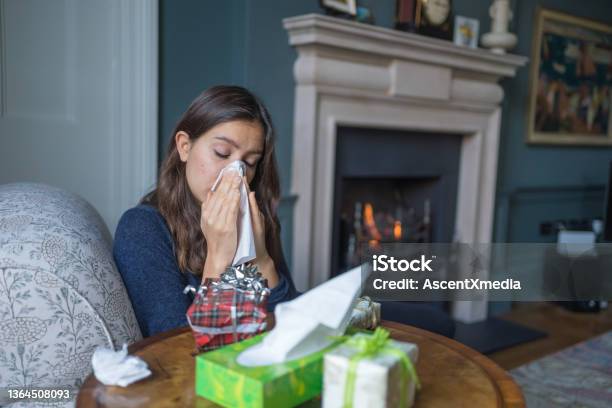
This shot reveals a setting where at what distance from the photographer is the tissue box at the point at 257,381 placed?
2.18 ft

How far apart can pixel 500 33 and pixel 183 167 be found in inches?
83.7

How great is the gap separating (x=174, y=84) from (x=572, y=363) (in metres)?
2.17

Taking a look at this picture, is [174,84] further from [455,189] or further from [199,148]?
[455,189]

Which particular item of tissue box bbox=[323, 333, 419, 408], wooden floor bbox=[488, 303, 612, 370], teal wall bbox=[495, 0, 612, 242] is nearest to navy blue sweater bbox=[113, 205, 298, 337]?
tissue box bbox=[323, 333, 419, 408]

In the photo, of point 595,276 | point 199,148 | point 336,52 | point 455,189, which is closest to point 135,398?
point 199,148

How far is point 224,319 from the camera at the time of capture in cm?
83

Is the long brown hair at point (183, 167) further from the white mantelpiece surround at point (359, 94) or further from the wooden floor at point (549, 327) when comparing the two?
the wooden floor at point (549, 327)

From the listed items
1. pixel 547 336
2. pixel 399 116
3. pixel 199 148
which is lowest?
pixel 547 336

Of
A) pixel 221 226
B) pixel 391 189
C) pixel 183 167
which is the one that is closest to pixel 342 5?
pixel 391 189

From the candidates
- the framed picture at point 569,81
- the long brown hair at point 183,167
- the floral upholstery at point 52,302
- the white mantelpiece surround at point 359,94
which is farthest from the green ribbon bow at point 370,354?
the framed picture at point 569,81

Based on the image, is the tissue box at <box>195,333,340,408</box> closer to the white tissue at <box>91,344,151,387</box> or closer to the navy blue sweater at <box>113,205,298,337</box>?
the white tissue at <box>91,344,151,387</box>

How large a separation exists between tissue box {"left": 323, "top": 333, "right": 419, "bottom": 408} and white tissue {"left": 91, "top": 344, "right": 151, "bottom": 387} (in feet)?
0.93

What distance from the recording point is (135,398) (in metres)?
0.74

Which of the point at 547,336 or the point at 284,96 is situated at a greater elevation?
the point at 284,96
